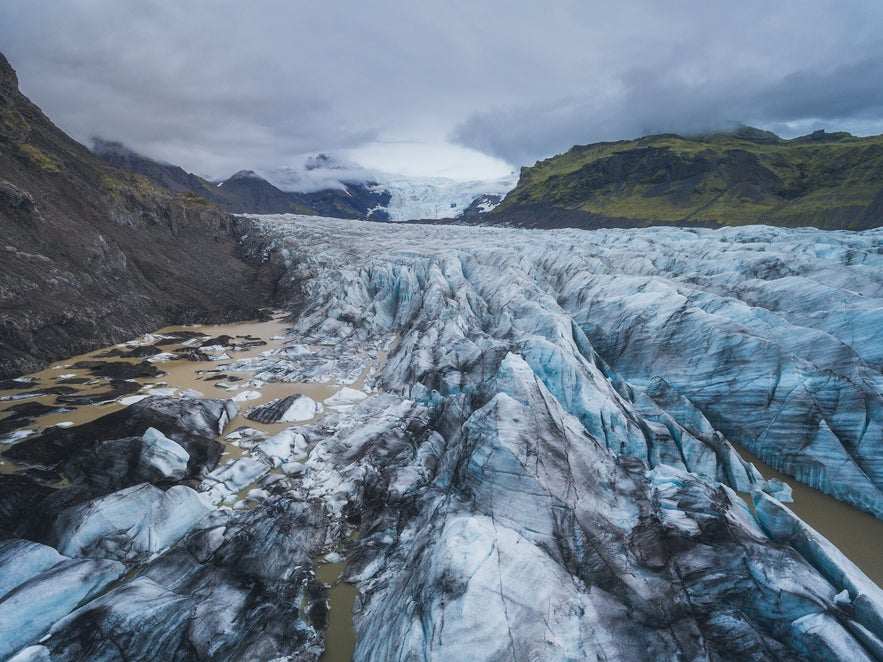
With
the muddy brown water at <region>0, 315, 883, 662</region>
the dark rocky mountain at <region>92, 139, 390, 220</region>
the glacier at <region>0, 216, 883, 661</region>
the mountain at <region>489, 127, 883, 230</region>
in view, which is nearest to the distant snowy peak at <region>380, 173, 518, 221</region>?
the dark rocky mountain at <region>92, 139, 390, 220</region>

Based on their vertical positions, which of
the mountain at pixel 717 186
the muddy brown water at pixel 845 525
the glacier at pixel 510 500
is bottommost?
the muddy brown water at pixel 845 525

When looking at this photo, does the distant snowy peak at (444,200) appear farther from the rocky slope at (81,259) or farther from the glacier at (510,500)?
the glacier at (510,500)

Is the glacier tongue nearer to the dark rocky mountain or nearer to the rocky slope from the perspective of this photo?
the rocky slope

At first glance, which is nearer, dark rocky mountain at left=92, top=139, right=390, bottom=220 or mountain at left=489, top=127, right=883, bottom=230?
mountain at left=489, top=127, right=883, bottom=230

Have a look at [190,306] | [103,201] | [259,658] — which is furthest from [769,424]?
[103,201]

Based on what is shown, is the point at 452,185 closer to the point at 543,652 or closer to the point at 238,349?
the point at 238,349

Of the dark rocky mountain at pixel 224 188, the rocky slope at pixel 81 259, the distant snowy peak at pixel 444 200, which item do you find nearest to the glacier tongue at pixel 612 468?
the rocky slope at pixel 81 259

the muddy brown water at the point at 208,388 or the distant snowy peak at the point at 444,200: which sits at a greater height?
the distant snowy peak at the point at 444,200

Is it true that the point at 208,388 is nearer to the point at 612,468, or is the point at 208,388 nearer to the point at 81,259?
the point at 81,259
